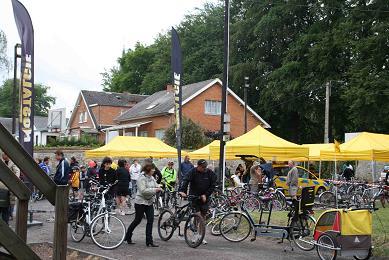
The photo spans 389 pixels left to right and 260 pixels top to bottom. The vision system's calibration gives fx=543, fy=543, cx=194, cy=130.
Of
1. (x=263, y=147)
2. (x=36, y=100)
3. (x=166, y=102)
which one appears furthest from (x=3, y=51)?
(x=36, y=100)

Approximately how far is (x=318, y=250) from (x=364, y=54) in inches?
1136

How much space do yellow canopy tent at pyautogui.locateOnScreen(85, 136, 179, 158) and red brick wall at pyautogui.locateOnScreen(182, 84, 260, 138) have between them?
19441mm

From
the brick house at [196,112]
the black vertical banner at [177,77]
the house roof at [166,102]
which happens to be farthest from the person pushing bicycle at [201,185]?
the brick house at [196,112]

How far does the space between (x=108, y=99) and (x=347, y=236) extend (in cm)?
5134

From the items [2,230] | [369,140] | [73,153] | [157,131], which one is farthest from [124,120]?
[2,230]

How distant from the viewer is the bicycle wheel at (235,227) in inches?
448

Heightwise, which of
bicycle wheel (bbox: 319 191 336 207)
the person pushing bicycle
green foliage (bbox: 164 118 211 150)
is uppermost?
green foliage (bbox: 164 118 211 150)

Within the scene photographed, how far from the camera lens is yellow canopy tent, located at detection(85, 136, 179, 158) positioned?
22.6 metres

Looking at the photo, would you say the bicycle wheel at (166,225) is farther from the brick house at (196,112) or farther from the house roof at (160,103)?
the house roof at (160,103)

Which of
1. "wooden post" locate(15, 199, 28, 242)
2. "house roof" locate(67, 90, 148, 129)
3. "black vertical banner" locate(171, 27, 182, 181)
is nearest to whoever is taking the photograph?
"wooden post" locate(15, 199, 28, 242)

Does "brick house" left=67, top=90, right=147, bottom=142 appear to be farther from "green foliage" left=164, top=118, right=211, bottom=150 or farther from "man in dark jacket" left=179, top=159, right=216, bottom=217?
"man in dark jacket" left=179, top=159, right=216, bottom=217

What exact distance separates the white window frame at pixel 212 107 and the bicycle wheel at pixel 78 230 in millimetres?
34632

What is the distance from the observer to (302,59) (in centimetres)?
4388

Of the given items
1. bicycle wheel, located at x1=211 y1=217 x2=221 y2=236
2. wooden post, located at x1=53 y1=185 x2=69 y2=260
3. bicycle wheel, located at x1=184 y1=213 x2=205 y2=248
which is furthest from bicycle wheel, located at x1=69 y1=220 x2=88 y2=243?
wooden post, located at x1=53 y1=185 x2=69 y2=260
